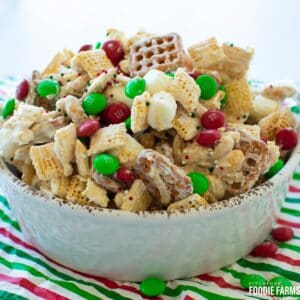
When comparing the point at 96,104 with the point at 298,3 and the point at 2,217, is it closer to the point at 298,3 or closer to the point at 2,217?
the point at 2,217

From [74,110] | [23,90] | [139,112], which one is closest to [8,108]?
[23,90]

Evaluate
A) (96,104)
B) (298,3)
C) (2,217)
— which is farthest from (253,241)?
(298,3)

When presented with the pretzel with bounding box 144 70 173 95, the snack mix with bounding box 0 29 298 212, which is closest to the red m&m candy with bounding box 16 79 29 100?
the snack mix with bounding box 0 29 298 212

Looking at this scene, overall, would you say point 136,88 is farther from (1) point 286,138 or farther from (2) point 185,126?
(1) point 286,138

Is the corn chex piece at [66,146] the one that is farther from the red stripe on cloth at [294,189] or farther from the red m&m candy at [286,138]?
the red stripe on cloth at [294,189]

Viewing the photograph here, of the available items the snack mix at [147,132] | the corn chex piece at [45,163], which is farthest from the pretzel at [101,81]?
the corn chex piece at [45,163]

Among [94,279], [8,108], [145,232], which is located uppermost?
[8,108]

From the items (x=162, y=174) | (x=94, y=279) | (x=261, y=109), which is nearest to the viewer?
(x=162, y=174)
